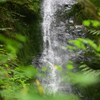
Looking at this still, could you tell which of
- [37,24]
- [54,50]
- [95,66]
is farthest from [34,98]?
[37,24]

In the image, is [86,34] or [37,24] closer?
[86,34]

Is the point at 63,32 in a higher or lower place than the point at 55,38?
higher

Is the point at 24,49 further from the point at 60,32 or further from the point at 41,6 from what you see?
the point at 41,6

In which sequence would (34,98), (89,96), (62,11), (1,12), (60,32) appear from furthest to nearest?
1. (62,11)
2. (60,32)
3. (89,96)
4. (1,12)
5. (34,98)

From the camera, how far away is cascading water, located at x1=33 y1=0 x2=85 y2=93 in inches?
198

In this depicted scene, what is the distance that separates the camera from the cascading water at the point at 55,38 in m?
5.04

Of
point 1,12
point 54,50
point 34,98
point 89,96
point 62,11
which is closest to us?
point 34,98

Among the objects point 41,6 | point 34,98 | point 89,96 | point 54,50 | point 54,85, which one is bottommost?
point 89,96

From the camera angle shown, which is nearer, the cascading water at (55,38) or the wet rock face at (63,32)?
the cascading water at (55,38)

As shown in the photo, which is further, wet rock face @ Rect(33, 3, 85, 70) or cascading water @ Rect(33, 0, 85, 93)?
wet rock face @ Rect(33, 3, 85, 70)

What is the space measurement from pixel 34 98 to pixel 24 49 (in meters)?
4.77

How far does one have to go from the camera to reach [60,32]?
22.3 feet

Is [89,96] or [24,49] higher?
[24,49]

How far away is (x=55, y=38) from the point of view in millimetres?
6660
